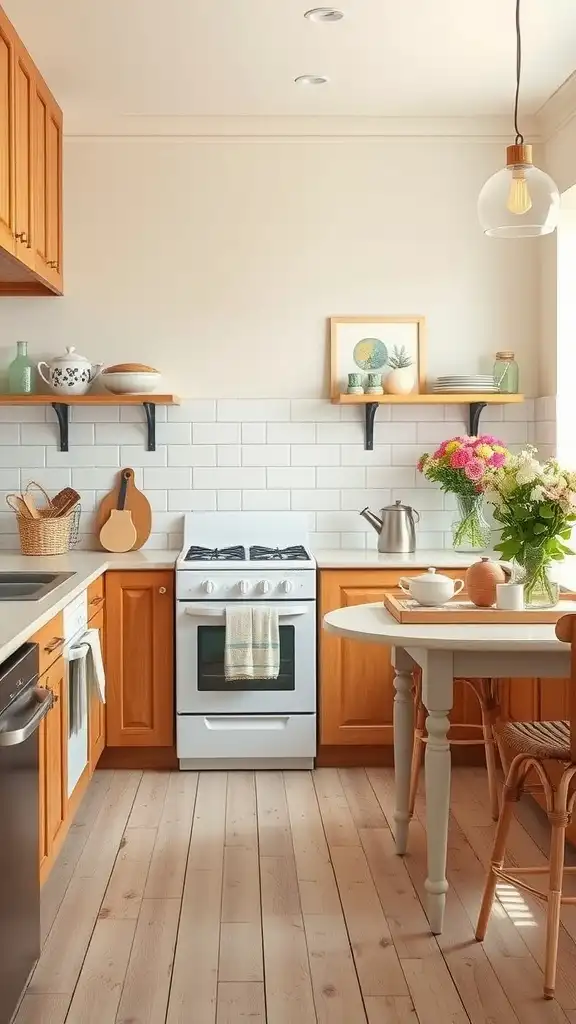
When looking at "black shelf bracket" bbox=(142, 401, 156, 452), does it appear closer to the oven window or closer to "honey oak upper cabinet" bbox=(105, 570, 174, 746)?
"honey oak upper cabinet" bbox=(105, 570, 174, 746)

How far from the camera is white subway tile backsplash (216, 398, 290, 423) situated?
501cm

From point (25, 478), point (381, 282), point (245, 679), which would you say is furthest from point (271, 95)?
point (245, 679)

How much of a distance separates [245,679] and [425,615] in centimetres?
146

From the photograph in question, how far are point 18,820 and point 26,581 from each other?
1.65 metres

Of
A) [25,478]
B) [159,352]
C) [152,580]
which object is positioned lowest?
[152,580]

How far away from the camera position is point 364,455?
5062 mm

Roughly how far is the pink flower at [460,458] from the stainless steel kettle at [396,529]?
0.33 m

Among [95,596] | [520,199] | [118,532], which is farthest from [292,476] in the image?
[520,199]

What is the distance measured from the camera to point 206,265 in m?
4.97

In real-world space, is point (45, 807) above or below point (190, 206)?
below

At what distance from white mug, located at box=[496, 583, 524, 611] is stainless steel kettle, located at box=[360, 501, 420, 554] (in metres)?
1.56

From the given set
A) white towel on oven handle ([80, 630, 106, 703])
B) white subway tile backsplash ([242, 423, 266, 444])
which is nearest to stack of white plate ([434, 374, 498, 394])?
white subway tile backsplash ([242, 423, 266, 444])

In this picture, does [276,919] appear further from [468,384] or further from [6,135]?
[6,135]

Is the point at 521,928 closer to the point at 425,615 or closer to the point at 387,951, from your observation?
the point at 387,951
